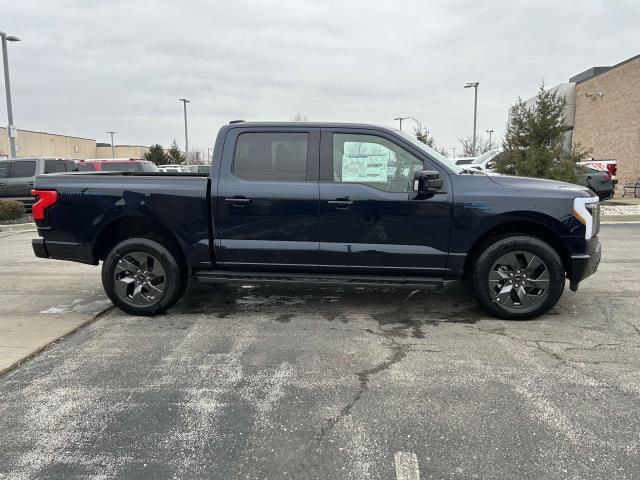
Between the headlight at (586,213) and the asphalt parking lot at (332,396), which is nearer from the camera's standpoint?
the asphalt parking lot at (332,396)

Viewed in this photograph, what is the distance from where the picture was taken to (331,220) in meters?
4.86

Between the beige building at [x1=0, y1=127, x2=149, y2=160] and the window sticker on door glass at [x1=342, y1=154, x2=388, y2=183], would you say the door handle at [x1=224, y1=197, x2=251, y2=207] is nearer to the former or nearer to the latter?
the window sticker on door glass at [x1=342, y1=154, x2=388, y2=183]

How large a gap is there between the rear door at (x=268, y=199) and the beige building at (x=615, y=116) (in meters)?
22.1

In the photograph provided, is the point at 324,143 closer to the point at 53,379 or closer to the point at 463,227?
the point at 463,227

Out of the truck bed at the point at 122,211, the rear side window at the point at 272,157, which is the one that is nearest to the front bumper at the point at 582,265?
the rear side window at the point at 272,157

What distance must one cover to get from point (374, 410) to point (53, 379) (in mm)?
2404

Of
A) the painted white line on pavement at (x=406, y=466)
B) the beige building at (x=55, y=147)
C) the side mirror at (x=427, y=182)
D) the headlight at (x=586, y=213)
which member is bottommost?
the painted white line on pavement at (x=406, y=466)

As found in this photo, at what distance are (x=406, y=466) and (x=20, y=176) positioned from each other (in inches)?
632

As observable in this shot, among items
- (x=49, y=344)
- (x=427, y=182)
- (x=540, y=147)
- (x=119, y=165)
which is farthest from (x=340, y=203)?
(x=119, y=165)

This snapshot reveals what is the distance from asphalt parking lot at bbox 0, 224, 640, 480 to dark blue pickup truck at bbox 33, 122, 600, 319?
0.45 metres

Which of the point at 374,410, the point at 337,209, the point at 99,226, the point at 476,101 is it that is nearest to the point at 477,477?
the point at 374,410

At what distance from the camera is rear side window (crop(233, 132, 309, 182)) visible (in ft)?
16.3

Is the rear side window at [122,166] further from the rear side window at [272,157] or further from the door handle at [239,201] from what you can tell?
the door handle at [239,201]

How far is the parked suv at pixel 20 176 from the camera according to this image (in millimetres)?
15094
